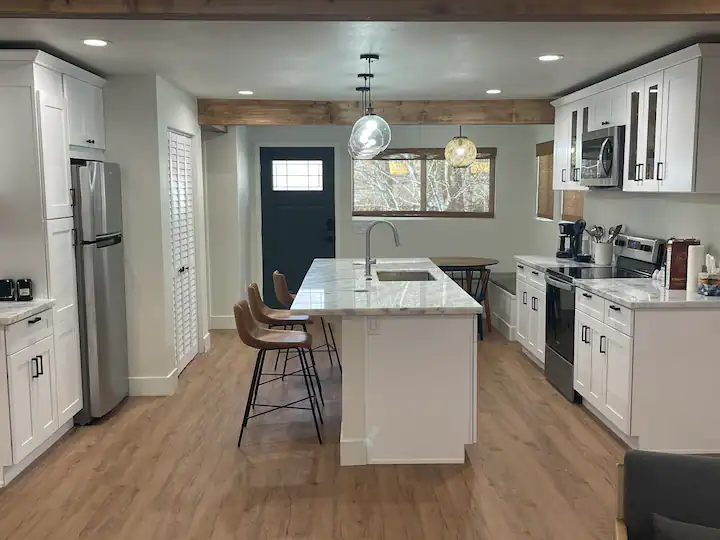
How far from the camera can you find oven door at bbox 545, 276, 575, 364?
192 inches

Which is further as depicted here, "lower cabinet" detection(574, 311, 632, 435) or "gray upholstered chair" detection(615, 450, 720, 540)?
"lower cabinet" detection(574, 311, 632, 435)

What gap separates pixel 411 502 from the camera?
3.38m

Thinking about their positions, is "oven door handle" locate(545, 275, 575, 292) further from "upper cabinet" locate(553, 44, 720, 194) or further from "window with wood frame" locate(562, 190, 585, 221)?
"window with wood frame" locate(562, 190, 585, 221)

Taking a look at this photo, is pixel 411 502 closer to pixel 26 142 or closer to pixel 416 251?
pixel 26 142

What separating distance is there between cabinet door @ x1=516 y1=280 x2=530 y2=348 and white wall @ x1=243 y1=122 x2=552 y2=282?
1860 millimetres

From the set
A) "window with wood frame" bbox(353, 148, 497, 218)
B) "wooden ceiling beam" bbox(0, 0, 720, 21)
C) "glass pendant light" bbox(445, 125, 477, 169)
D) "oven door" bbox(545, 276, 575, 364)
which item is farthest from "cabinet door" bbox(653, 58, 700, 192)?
"window with wood frame" bbox(353, 148, 497, 218)

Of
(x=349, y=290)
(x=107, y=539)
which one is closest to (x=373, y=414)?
(x=349, y=290)

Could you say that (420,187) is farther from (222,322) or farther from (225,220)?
(222,322)

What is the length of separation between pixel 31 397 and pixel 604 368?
11.0 feet

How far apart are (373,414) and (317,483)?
48 cm

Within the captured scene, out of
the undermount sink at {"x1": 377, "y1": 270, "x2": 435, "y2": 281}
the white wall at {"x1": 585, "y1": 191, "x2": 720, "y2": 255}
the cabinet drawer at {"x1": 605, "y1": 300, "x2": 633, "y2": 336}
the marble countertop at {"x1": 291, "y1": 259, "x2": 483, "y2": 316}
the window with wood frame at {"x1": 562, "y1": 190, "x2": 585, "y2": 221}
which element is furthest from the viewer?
the window with wood frame at {"x1": 562, "y1": 190, "x2": 585, "y2": 221}

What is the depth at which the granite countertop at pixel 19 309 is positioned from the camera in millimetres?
3477

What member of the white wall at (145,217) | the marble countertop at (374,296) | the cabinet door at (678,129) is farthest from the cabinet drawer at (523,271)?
the white wall at (145,217)

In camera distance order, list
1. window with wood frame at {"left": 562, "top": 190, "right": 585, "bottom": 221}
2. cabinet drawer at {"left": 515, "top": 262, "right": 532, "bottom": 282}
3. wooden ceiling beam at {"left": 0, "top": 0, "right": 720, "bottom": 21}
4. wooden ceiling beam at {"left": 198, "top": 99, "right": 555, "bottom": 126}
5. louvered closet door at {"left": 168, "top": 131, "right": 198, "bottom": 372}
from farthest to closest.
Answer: window with wood frame at {"left": 562, "top": 190, "right": 585, "bottom": 221} < wooden ceiling beam at {"left": 198, "top": 99, "right": 555, "bottom": 126} < cabinet drawer at {"left": 515, "top": 262, "right": 532, "bottom": 282} < louvered closet door at {"left": 168, "top": 131, "right": 198, "bottom": 372} < wooden ceiling beam at {"left": 0, "top": 0, "right": 720, "bottom": 21}
